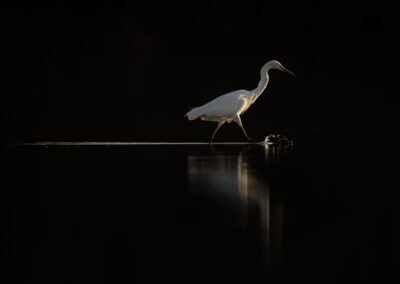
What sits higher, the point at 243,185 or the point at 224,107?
the point at 224,107

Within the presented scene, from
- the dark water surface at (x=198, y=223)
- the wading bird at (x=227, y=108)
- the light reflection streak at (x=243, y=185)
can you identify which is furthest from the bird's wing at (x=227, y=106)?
the dark water surface at (x=198, y=223)

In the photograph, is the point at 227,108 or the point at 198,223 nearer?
the point at 198,223

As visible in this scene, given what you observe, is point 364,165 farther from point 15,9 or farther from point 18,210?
point 15,9

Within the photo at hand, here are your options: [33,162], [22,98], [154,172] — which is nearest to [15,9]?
[22,98]

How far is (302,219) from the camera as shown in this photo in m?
3.30

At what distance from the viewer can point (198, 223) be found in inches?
127

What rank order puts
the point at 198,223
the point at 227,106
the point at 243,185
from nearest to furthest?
the point at 198,223 → the point at 243,185 → the point at 227,106

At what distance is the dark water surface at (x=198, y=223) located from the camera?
2424 millimetres

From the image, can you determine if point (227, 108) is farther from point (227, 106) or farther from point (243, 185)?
point (243, 185)

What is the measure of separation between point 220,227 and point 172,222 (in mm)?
274

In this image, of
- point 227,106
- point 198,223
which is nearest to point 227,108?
point 227,106

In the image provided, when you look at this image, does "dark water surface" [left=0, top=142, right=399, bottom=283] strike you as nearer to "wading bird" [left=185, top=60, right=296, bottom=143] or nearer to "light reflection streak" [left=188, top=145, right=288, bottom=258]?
"light reflection streak" [left=188, top=145, right=288, bottom=258]

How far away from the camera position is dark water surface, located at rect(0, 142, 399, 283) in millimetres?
2424

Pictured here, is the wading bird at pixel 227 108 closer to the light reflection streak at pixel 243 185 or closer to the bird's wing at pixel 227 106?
the bird's wing at pixel 227 106
